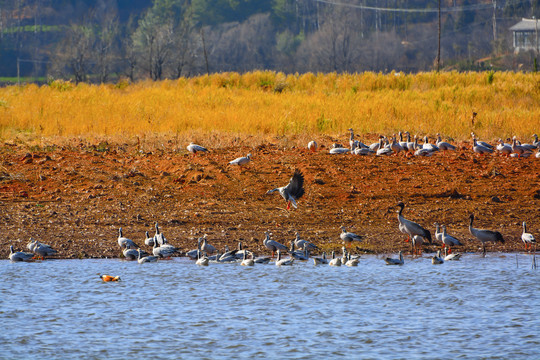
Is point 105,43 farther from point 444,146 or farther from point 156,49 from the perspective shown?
point 444,146

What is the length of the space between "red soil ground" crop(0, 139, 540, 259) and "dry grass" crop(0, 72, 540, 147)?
Result: 1.75 m

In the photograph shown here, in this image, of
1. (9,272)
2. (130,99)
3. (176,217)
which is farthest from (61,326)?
(130,99)

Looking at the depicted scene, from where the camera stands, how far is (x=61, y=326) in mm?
8422

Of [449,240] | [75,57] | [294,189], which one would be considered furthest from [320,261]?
[75,57]

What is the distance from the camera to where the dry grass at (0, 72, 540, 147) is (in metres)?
20.6

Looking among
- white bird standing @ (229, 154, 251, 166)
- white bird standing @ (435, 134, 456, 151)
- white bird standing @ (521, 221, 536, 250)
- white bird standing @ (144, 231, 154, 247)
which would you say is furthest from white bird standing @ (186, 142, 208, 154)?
white bird standing @ (521, 221, 536, 250)

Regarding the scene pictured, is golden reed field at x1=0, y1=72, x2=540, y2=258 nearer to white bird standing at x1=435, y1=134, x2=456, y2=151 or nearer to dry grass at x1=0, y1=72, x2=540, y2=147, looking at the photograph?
dry grass at x1=0, y1=72, x2=540, y2=147

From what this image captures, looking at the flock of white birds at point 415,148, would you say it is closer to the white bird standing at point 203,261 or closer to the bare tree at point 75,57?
the white bird standing at point 203,261

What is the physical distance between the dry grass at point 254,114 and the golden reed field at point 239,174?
0.25 feet

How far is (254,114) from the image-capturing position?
22.5 metres

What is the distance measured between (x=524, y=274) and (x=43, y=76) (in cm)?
7732

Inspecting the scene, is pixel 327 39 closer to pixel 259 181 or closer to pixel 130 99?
pixel 130 99

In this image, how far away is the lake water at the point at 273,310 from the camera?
768 cm

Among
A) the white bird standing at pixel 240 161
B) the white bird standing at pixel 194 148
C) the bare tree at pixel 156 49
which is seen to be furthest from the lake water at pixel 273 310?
the bare tree at pixel 156 49
